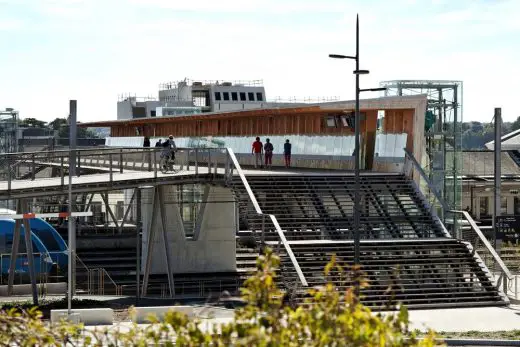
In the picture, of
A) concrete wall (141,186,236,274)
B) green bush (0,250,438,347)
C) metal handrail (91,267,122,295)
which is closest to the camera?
green bush (0,250,438,347)

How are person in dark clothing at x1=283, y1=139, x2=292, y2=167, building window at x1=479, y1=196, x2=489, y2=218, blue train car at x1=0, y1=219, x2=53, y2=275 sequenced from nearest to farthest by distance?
blue train car at x1=0, y1=219, x2=53, y2=275
person in dark clothing at x1=283, y1=139, x2=292, y2=167
building window at x1=479, y1=196, x2=489, y2=218

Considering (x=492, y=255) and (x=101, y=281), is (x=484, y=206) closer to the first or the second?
(x=101, y=281)

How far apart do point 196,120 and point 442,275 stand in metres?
30.6

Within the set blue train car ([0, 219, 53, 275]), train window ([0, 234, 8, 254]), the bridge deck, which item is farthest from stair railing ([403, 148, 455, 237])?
train window ([0, 234, 8, 254])

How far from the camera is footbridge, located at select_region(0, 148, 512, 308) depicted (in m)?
36.2

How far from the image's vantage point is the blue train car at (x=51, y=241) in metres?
51.4

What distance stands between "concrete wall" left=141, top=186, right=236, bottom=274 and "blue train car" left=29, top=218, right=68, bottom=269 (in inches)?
249

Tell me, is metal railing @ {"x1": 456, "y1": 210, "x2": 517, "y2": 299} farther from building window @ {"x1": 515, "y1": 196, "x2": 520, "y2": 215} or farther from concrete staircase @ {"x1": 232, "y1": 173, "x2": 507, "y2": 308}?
building window @ {"x1": 515, "y1": 196, "x2": 520, "y2": 215}

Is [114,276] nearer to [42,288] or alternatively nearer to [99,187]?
[42,288]

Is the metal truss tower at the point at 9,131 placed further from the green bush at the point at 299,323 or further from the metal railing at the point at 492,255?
the green bush at the point at 299,323

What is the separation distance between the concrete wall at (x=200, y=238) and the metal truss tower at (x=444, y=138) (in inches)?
293

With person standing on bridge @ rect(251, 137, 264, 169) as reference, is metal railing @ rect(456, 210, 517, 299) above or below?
below

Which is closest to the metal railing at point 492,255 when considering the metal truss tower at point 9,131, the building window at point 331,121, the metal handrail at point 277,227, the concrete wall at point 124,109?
the metal handrail at point 277,227

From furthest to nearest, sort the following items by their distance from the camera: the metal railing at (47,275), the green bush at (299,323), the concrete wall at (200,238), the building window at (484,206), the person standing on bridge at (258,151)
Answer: the building window at (484,206)
the person standing on bridge at (258,151)
the metal railing at (47,275)
the concrete wall at (200,238)
the green bush at (299,323)
